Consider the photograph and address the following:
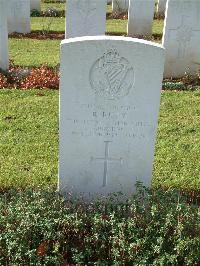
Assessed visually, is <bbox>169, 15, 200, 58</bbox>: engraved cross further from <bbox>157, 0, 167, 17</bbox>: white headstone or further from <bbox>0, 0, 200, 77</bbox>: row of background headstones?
<bbox>157, 0, 167, 17</bbox>: white headstone

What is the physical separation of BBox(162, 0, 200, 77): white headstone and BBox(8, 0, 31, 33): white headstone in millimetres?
6030

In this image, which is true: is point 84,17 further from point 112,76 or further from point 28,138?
point 112,76

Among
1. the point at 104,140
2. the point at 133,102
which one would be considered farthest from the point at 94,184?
the point at 133,102

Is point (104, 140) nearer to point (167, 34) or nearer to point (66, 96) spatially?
point (66, 96)

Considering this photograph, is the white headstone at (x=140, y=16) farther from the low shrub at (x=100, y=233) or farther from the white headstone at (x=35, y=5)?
the low shrub at (x=100, y=233)

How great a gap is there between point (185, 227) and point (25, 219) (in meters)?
1.48

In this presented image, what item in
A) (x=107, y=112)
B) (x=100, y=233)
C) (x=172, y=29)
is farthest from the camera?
(x=172, y=29)

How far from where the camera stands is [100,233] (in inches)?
163

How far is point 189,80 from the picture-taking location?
33.0 feet

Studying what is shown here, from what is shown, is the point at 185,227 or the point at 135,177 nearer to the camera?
the point at 185,227

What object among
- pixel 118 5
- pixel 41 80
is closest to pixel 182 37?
pixel 41 80

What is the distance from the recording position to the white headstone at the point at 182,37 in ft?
31.1

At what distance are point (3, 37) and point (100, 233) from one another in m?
6.34

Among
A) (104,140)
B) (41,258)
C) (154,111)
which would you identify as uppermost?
(154,111)
